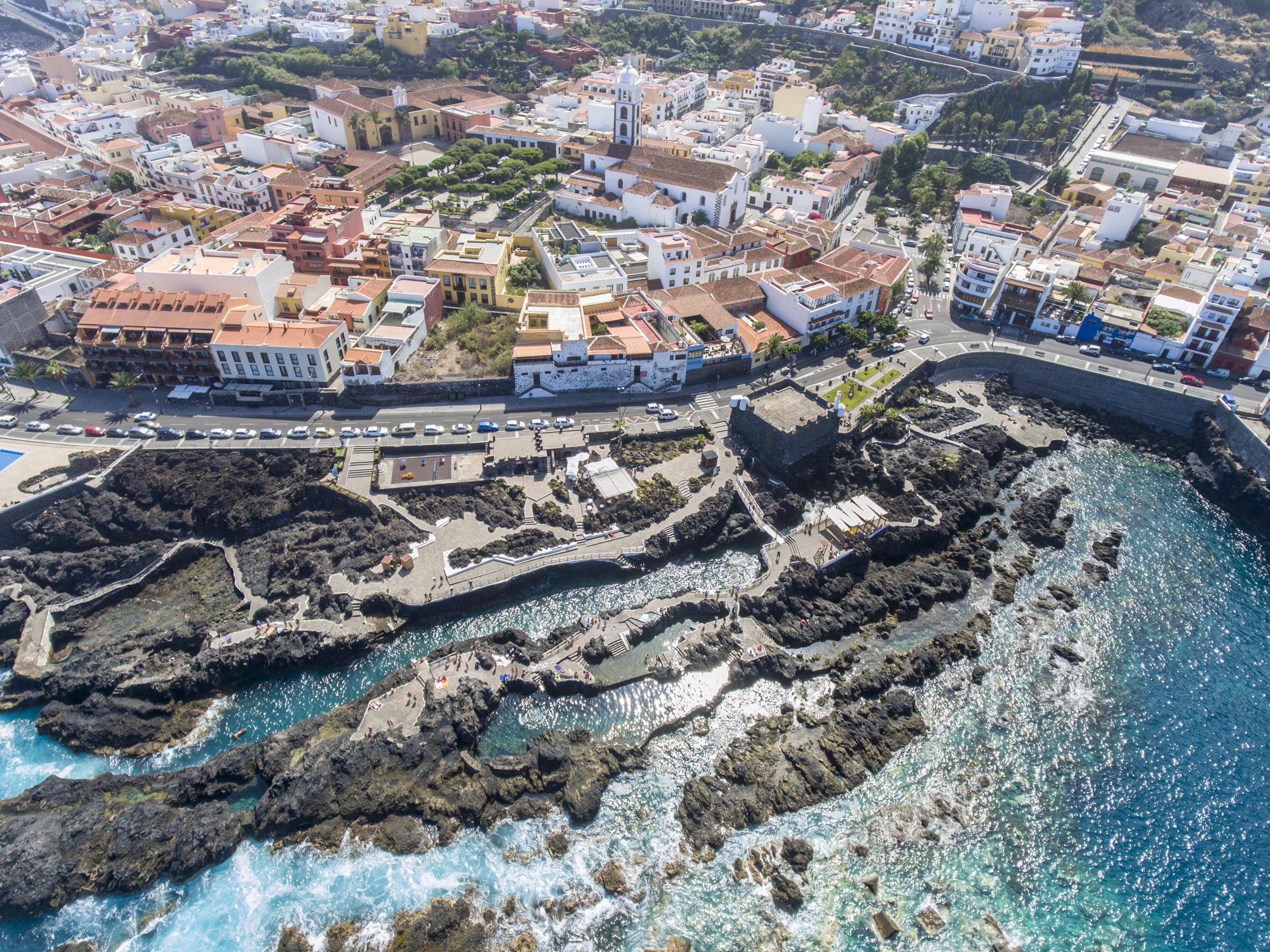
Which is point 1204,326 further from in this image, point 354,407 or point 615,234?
point 354,407

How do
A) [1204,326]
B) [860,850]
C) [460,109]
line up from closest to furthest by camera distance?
[860,850] < [1204,326] < [460,109]

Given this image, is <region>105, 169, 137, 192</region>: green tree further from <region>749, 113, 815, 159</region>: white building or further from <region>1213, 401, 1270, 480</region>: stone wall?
<region>1213, 401, 1270, 480</region>: stone wall

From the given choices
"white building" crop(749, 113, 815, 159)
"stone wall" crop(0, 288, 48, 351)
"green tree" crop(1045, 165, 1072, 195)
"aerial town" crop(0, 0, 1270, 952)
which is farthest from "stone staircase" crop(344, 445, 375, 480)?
"green tree" crop(1045, 165, 1072, 195)

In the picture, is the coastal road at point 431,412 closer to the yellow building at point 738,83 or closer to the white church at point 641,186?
the white church at point 641,186

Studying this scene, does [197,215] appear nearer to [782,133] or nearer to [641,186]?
[641,186]

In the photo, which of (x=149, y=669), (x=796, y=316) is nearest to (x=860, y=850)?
(x=149, y=669)

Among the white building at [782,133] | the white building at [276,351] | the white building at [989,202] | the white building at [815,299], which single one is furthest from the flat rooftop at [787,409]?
the white building at [782,133]
